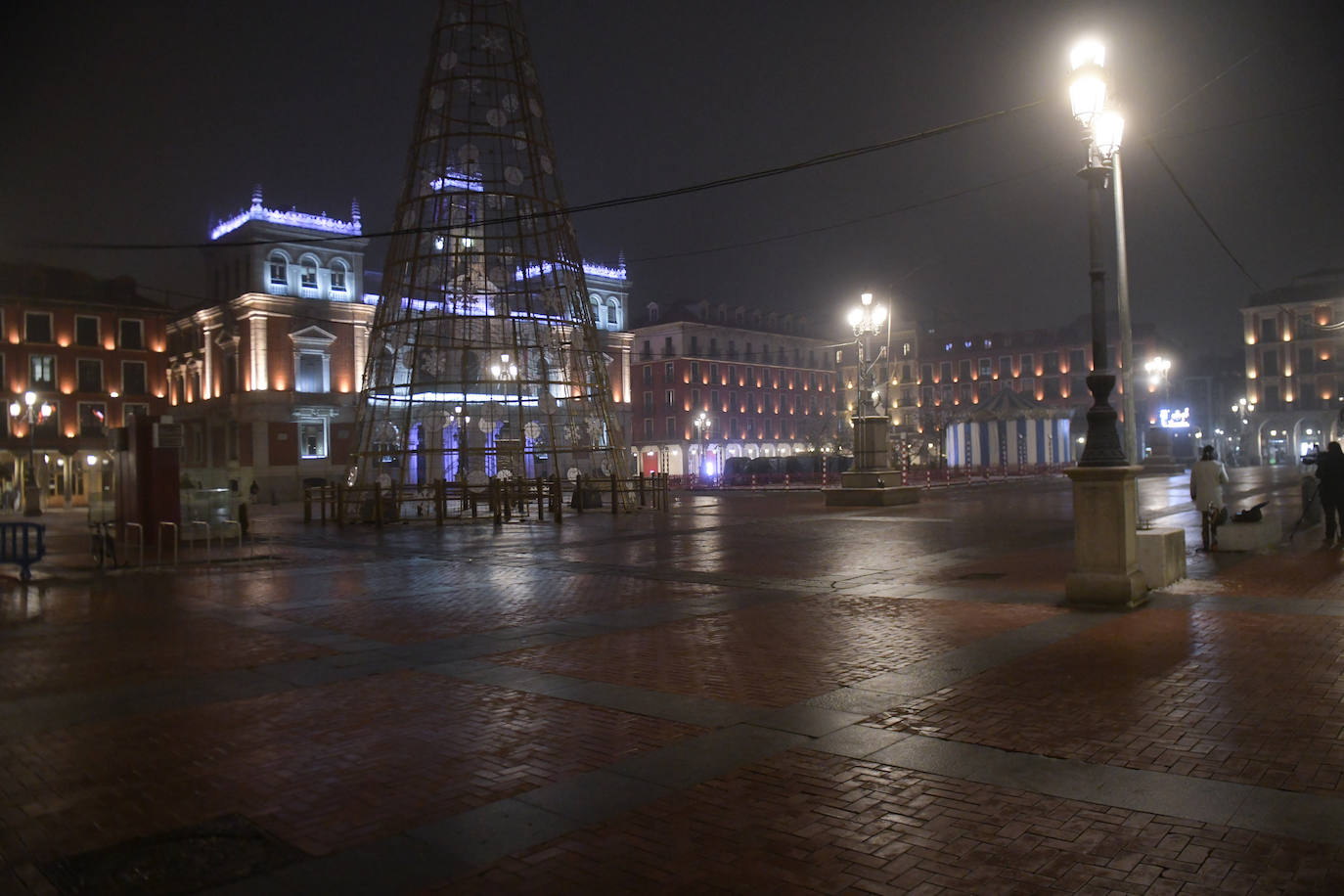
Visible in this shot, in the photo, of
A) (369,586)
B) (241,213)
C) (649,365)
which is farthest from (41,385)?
(369,586)

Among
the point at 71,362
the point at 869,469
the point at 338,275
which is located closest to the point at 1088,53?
the point at 869,469

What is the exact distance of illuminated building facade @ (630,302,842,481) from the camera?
8306 centimetres

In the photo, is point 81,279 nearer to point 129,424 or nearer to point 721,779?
point 129,424

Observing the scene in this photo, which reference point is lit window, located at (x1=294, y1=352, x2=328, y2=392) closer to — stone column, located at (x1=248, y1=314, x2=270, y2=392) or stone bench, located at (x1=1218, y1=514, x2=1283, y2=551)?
stone column, located at (x1=248, y1=314, x2=270, y2=392)

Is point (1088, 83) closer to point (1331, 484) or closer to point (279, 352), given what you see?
point (1331, 484)

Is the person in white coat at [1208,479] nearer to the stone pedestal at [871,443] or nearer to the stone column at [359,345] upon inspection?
the stone pedestal at [871,443]

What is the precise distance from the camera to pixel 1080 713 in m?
6.10

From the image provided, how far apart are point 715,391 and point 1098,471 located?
2984 inches

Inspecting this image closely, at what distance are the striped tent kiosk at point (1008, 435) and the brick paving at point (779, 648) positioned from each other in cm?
4894

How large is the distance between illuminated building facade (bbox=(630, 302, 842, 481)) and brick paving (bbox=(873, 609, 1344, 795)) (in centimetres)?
6714

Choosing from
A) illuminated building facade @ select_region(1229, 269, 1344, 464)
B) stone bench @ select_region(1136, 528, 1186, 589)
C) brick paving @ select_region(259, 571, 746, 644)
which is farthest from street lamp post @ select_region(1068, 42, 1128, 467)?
illuminated building facade @ select_region(1229, 269, 1344, 464)

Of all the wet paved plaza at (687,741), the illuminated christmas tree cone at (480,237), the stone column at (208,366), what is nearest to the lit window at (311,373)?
the stone column at (208,366)

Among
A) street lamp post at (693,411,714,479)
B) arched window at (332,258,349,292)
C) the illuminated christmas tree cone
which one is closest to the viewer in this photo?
the illuminated christmas tree cone

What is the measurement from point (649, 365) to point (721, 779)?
81.7 metres
